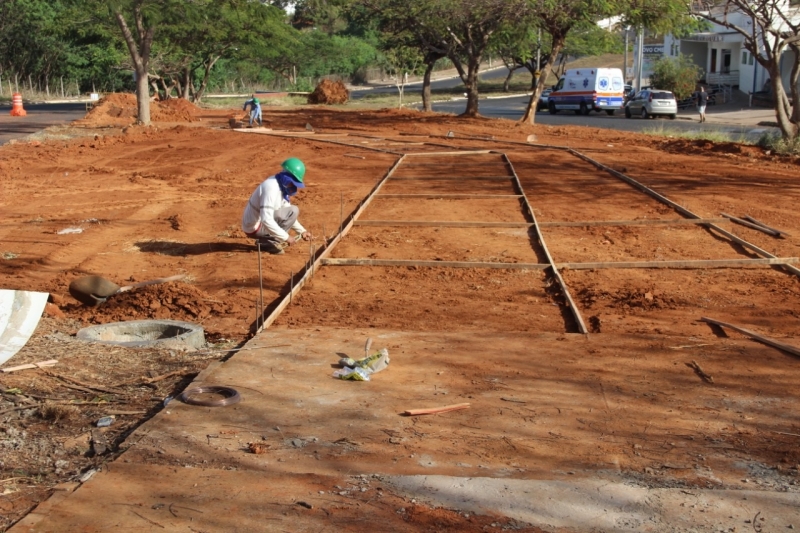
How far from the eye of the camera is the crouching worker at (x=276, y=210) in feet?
30.6

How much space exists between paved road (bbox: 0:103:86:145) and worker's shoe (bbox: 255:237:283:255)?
1729 cm

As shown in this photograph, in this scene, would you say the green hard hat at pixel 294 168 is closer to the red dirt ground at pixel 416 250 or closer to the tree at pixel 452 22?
the red dirt ground at pixel 416 250

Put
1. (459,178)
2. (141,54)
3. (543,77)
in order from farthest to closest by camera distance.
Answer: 1. (543,77)
2. (141,54)
3. (459,178)

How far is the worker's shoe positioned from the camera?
9.80 meters

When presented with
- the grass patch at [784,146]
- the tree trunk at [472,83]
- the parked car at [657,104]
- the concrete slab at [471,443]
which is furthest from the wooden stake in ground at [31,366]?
the parked car at [657,104]

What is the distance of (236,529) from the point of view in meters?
3.80

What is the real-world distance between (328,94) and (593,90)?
1425 centimetres

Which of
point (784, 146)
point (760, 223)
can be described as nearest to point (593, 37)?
point (784, 146)

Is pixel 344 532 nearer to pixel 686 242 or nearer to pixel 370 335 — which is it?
pixel 370 335

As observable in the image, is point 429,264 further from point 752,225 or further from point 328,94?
point 328,94

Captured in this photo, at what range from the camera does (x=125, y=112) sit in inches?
1296

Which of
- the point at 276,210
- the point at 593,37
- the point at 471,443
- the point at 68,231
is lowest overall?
the point at 471,443

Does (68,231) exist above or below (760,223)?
below

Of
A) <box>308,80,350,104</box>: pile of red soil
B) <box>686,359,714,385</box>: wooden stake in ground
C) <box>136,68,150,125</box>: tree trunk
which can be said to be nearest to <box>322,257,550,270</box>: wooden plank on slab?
<box>686,359,714,385</box>: wooden stake in ground
